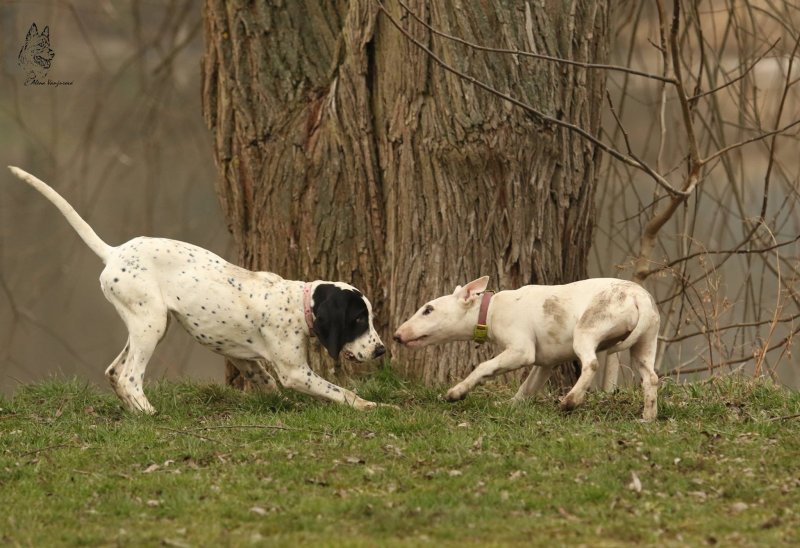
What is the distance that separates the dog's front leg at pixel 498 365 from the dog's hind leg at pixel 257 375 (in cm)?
156

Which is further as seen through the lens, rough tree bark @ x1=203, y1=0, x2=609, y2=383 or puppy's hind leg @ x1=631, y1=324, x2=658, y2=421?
rough tree bark @ x1=203, y1=0, x2=609, y2=383

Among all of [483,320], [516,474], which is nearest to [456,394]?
[483,320]

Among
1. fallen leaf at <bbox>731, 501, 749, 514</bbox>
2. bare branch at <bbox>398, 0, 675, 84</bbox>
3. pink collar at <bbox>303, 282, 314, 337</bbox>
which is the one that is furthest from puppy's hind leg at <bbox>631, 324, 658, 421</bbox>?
pink collar at <bbox>303, 282, 314, 337</bbox>

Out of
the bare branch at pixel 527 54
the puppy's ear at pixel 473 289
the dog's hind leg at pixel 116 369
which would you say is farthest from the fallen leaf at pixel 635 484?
the dog's hind leg at pixel 116 369

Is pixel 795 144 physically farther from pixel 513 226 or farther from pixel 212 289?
pixel 212 289

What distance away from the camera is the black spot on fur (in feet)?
27.4

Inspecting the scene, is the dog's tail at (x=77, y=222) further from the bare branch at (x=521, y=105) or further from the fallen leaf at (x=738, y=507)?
the fallen leaf at (x=738, y=507)

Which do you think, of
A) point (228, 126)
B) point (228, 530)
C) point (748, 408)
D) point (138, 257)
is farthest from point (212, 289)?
point (748, 408)

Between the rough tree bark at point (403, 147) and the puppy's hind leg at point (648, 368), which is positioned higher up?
the rough tree bark at point (403, 147)

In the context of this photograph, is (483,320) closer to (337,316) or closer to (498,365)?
(498,365)

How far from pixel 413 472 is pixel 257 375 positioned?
2679 mm

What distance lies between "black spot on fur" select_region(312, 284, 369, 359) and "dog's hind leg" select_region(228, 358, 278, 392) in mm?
823

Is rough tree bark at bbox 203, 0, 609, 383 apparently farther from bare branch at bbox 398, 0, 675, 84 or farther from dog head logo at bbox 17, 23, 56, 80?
dog head logo at bbox 17, 23, 56, 80

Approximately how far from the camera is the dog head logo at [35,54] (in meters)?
12.5
